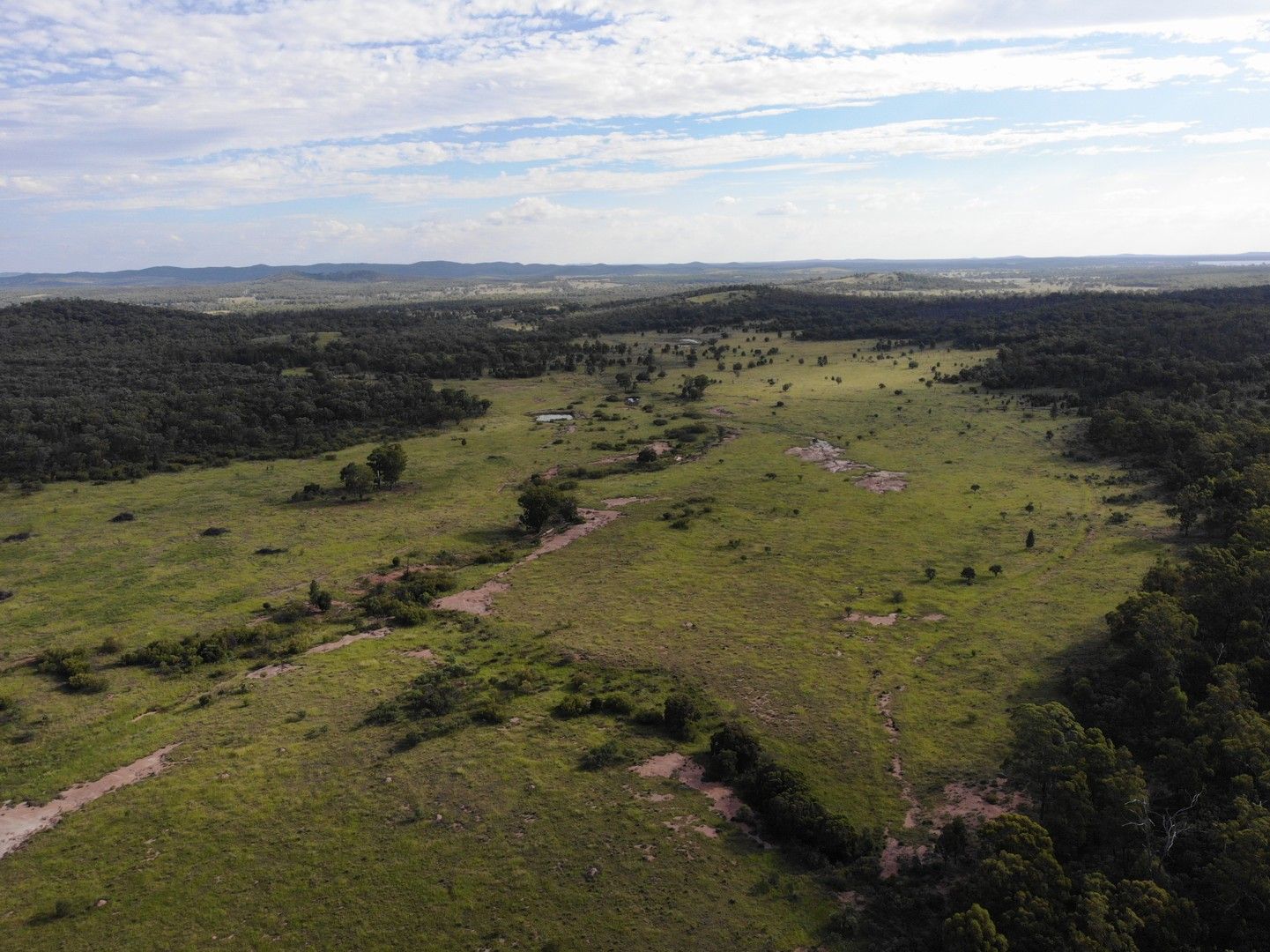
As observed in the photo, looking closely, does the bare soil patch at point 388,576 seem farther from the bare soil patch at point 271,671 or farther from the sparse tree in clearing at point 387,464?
the sparse tree in clearing at point 387,464

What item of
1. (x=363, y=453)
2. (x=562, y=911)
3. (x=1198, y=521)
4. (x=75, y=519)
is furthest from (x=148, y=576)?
(x=1198, y=521)

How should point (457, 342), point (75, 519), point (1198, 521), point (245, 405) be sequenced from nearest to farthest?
point (1198, 521), point (75, 519), point (245, 405), point (457, 342)

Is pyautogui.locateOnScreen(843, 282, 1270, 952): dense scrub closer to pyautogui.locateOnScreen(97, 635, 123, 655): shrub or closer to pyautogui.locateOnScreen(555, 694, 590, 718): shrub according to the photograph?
pyautogui.locateOnScreen(555, 694, 590, 718): shrub

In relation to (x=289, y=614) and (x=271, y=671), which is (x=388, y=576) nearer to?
(x=289, y=614)

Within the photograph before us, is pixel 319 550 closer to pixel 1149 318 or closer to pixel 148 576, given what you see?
pixel 148 576

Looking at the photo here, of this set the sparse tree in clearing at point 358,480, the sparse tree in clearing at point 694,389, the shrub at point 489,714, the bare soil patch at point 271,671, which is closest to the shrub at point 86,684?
the bare soil patch at point 271,671

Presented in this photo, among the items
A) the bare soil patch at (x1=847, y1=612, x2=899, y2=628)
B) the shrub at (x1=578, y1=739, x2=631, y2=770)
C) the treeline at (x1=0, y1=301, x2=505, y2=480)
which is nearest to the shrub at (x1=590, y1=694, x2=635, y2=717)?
the shrub at (x1=578, y1=739, x2=631, y2=770)

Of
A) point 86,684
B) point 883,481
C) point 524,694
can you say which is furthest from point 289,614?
point 883,481
